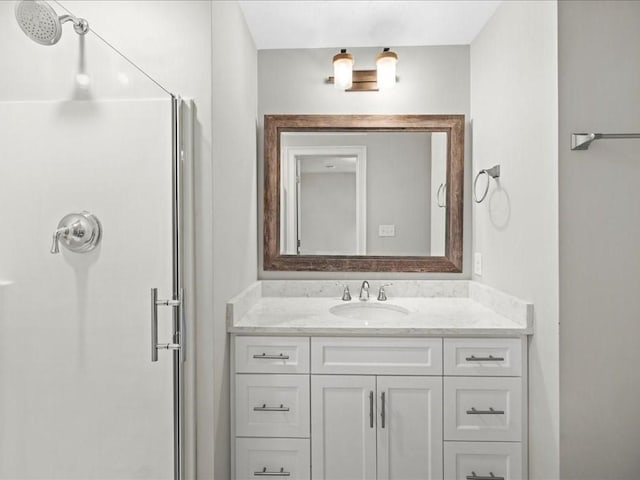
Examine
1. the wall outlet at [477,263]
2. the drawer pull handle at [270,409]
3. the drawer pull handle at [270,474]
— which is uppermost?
the wall outlet at [477,263]

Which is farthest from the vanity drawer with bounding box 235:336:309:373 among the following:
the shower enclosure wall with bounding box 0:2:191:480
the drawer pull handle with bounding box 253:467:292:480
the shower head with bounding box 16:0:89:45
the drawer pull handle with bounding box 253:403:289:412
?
the shower head with bounding box 16:0:89:45

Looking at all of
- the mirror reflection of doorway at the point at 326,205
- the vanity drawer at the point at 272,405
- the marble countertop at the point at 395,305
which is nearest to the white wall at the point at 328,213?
the mirror reflection of doorway at the point at 326,205

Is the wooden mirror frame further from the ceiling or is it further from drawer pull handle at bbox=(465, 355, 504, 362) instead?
drawer pull handle at bbox=(465, 355, 504, 362)

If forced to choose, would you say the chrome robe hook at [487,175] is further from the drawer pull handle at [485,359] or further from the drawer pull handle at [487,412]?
the drawer pull handle at [487,412]

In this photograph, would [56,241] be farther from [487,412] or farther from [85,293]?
[487,412]

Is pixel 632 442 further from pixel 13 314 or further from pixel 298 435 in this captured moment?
pixel 13 314

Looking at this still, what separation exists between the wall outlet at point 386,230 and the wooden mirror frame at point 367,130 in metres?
0.13

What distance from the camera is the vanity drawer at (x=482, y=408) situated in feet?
5.17

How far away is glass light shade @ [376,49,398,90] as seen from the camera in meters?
2.08

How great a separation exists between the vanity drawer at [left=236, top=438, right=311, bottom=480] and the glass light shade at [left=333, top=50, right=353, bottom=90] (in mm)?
1779

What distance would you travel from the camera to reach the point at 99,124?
3.92 feet

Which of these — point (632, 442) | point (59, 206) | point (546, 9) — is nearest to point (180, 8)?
point (59, 206)

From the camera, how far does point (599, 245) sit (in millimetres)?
1366

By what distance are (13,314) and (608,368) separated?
1.90 metres
